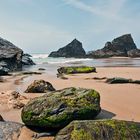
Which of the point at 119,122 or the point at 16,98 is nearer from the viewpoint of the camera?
the point at 119,122

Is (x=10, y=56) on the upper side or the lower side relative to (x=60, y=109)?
upper

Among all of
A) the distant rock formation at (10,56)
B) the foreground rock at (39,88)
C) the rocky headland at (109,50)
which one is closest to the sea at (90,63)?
the distant rock formation at (10,56)

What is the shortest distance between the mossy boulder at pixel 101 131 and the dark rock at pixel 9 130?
1.52 metres

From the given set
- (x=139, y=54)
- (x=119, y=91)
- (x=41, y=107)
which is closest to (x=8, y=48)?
(x=119, y=91)

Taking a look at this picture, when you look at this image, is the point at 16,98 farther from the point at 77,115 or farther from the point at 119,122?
the point at 119,122

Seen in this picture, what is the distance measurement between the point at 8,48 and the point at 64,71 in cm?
1464

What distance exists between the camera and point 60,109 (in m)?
7.48

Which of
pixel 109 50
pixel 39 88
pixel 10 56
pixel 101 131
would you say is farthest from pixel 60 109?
pixel 109 50

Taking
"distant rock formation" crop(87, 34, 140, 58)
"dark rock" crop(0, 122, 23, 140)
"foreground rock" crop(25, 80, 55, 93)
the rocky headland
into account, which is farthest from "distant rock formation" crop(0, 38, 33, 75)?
the rocky headland

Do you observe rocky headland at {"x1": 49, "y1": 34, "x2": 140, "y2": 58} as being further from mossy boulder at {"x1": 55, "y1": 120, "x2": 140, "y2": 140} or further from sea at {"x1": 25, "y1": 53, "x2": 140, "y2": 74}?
mossy boulder at {"x1": 55, "y1": 120, "x2": 140, "y2": 140}

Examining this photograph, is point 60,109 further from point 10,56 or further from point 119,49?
point 119,49

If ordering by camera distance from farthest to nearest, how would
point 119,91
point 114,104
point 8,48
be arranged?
point 8,48
point 119,91
point 114,104

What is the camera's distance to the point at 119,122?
20.5ft

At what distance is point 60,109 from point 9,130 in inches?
50.3
